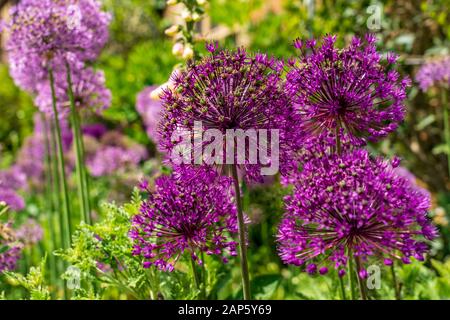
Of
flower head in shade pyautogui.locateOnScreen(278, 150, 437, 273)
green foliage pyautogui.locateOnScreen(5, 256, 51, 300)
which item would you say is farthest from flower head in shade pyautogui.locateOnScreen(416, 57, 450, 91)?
green foliage pyautogui.locateOnScreen(5, 256, 51, 300)

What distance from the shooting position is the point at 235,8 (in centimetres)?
794

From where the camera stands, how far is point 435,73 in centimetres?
377

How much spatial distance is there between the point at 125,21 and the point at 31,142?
4.49m

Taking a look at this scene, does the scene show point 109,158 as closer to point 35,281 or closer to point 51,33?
point 51,33

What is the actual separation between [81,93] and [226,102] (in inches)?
68.1

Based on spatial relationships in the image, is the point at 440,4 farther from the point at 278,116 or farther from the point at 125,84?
the point at 125,84

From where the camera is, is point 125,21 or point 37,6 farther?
point 125,21

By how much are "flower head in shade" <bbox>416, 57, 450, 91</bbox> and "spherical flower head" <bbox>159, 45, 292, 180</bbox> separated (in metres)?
2.29

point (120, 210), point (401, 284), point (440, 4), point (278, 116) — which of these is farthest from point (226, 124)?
point (440, 4)

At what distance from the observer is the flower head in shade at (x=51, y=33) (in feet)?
9.09

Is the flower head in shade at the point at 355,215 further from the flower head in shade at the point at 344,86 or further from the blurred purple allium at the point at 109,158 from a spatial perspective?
the blurred purple allium at the point at 109,158

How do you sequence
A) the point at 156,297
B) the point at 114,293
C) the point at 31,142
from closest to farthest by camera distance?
the point at 156,297 → the point at 114,293 → the point at 31,142

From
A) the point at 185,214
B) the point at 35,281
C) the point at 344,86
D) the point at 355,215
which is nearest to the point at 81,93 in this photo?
the point at 35,281

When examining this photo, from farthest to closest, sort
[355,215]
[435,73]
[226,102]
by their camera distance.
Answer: [435,73] < [226,102] < [355,215]
